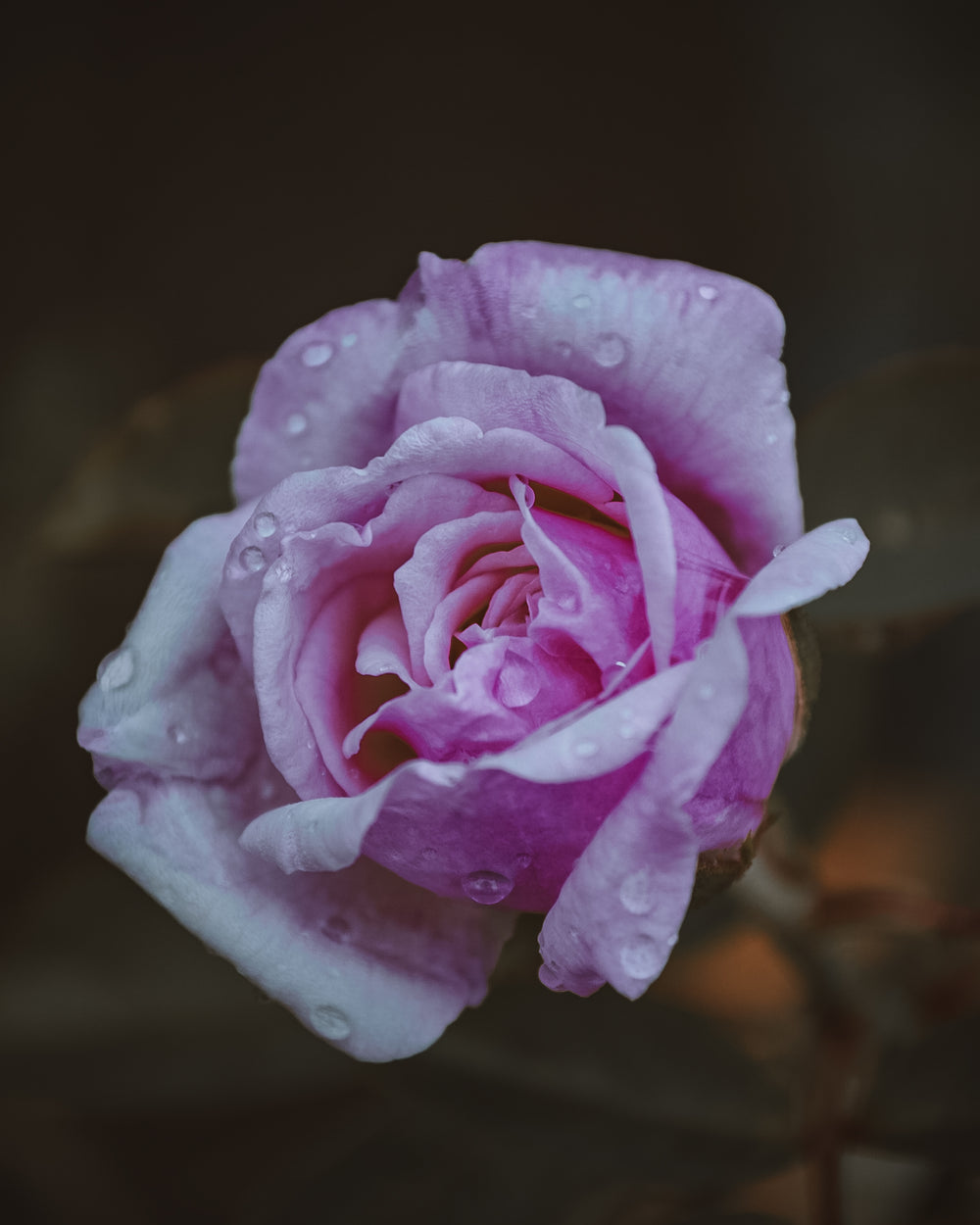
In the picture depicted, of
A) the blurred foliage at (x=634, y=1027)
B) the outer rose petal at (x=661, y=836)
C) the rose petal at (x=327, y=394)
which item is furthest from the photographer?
the blurred foliage at (x=634, y=1027)

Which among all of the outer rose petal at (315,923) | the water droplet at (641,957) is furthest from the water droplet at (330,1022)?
the water droplet at (641,957)

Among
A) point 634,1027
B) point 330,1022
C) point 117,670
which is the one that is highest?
point 117,670

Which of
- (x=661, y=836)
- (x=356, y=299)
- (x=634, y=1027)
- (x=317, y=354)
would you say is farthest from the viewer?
(x=356, y=299)

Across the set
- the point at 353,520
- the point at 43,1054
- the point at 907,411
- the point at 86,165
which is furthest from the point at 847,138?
the point at 43,1054

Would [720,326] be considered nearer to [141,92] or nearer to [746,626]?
[746,626]

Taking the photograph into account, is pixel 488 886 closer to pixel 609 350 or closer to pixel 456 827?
pixel 456 827

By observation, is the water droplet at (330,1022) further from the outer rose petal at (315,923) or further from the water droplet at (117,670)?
the water droplet at (117,670)

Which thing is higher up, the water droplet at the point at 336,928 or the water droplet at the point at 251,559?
the water droplet at the point at 251,559

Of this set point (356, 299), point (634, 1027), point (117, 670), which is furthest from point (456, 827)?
point (356, 299)
